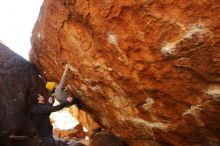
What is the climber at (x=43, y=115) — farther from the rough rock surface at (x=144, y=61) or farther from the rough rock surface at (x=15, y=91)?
the rough rock surface at (x=144, y=61)

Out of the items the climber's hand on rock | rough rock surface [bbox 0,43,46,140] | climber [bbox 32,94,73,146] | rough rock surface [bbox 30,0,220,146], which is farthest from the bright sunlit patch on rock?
rough rock surface [bbox 30,0,220,146]

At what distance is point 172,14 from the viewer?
4.18 m

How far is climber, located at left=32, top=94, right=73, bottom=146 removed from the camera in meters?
7.38

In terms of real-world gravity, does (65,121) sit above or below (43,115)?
above

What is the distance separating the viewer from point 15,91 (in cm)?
761

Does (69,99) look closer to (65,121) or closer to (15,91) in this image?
(15,91)

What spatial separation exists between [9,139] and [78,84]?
8.52ft

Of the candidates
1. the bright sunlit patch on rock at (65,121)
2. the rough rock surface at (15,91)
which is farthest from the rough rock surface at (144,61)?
the bright sunlit patch on rock at (65,121)

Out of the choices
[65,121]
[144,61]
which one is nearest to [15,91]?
[144,61]

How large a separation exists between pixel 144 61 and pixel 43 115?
4228 millimetres

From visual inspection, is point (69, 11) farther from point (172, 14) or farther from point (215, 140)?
point (215, 140)

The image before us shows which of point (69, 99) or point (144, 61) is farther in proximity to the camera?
point (69, 99)

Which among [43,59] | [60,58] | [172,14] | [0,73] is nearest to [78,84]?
[60,58]

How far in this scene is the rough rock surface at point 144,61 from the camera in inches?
165
